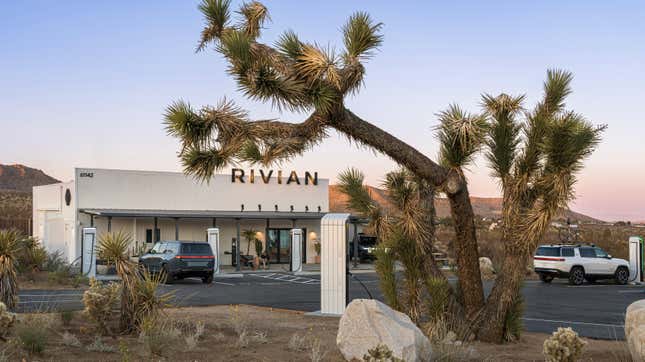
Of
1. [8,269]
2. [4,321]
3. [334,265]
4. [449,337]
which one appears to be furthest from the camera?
[334,265]

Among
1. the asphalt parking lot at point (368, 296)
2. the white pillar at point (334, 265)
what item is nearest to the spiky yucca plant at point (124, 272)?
the asphalt parking lot at point (368, 296)

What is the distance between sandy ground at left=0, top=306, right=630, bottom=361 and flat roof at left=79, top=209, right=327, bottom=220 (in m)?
19.6

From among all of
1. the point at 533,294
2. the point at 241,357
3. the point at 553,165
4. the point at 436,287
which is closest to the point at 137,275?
the point at 241,357

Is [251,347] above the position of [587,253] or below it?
below

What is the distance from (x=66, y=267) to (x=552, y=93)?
2030cm

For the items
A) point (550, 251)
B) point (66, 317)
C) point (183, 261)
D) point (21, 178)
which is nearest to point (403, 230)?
point (66, 317)

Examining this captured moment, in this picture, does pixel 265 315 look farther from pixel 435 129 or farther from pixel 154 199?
pixel 154 199

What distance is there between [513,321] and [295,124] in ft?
14.8

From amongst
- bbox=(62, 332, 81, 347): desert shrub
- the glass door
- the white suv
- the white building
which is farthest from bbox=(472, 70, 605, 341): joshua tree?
the glass door

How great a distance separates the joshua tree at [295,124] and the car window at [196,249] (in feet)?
52.1

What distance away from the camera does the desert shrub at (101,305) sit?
11312mm

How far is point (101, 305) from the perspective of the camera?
1136cm

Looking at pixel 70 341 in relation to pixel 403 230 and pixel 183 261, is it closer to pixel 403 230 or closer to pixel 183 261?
pixel 403 230

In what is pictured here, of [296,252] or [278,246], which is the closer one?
[296,252]
